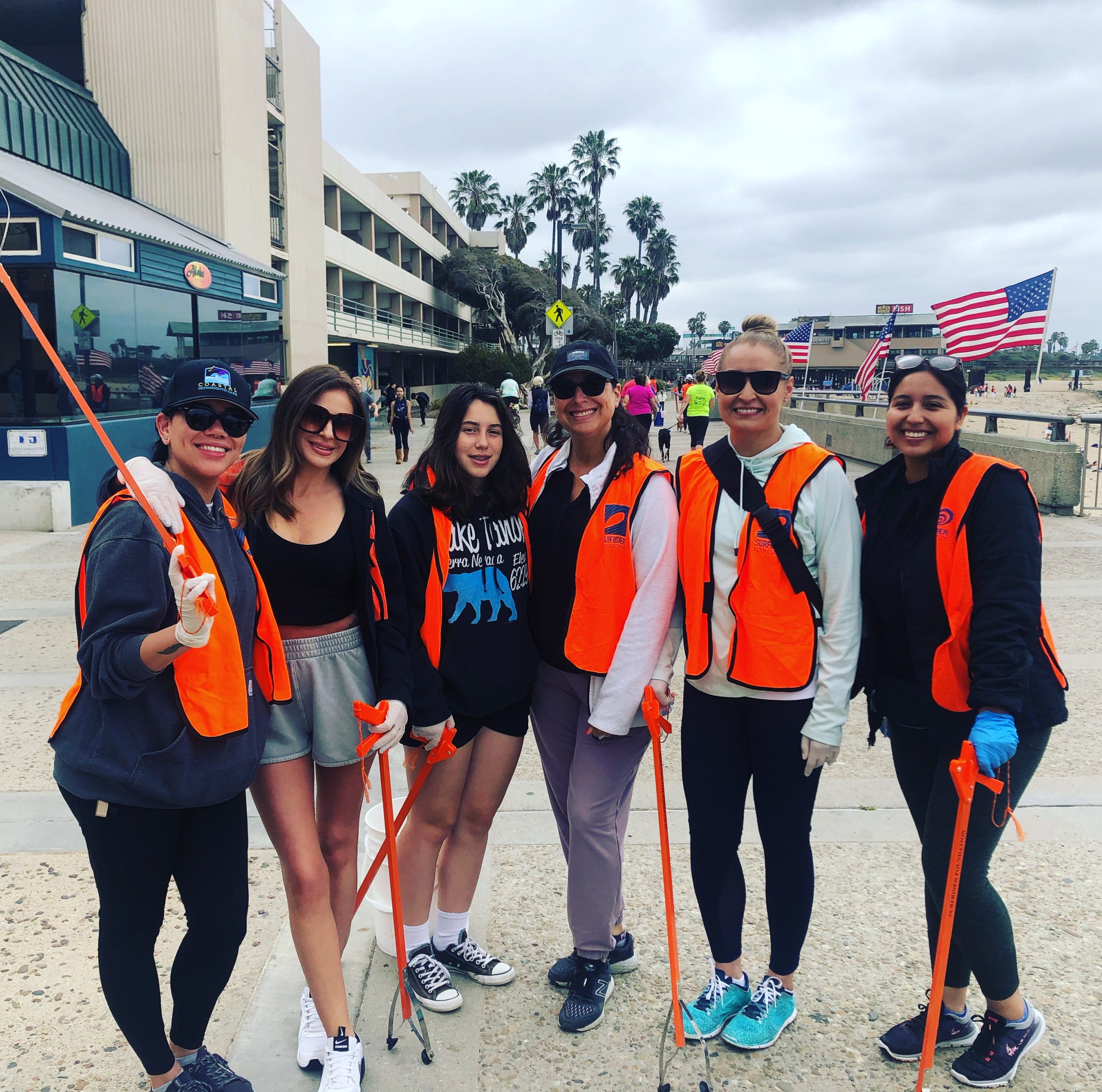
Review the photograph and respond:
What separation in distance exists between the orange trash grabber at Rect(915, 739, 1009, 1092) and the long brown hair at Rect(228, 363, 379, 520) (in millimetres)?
1755

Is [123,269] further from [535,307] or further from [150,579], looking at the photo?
[535,307]

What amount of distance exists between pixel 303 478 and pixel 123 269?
12.8m

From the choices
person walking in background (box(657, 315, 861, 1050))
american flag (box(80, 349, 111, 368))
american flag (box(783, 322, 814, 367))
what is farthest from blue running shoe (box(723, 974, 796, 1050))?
american flag (box(783, 322, 814, 367))

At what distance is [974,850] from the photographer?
7.54 feet

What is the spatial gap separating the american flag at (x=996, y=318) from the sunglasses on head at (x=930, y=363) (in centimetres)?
893

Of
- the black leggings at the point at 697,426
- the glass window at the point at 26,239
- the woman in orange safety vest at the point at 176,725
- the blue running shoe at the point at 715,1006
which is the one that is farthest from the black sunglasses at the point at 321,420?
the black leggings at the point at 697,426

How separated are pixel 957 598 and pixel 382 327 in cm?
4063

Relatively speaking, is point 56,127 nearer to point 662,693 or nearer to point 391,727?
point 391,727

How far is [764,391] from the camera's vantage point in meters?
2.54

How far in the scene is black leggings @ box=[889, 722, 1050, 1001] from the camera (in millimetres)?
2295

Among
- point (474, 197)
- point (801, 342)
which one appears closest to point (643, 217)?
point (474, 197)

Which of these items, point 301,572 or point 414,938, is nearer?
point 301,572

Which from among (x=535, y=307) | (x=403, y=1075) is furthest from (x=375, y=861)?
(x=535, y=307)

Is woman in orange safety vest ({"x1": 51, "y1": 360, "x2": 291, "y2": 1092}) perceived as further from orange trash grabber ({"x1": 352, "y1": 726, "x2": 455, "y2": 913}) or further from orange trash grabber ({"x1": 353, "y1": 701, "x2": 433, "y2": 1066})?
orange trash grabber ({"x1": 352, "y1": 726, "x2": 455, "y2": 913})
